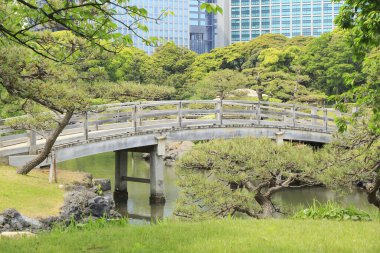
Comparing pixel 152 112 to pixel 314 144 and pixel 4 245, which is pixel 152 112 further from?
pixel 4 245

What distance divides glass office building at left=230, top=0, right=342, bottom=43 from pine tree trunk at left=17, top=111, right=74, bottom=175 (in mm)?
79618

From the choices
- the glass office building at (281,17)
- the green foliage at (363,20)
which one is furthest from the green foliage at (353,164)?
the glass office building at (281,17)

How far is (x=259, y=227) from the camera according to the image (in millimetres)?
6438

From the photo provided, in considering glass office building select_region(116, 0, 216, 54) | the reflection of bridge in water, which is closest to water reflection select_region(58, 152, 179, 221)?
the reflection of bridge in water

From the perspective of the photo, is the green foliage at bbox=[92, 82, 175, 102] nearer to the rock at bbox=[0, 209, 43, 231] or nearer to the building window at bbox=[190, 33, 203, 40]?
the rock at bbox=[0, 209, 43, 231]

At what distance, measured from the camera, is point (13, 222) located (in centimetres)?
823

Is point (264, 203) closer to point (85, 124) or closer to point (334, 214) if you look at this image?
point (334, 214)

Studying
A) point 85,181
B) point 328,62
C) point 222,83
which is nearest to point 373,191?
point 85,181

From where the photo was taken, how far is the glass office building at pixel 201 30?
312 ft

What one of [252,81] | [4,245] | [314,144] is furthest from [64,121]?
[252,81]

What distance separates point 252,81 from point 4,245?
28.1 m

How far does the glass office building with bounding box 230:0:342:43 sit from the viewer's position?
286ft

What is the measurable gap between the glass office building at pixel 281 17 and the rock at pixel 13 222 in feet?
275

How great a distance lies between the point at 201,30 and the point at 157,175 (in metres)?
82.5
